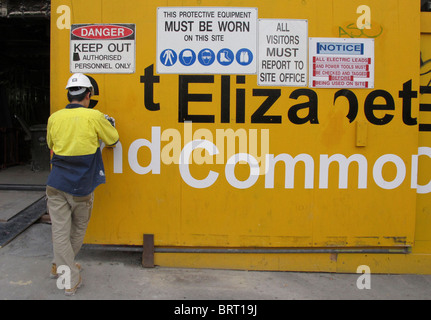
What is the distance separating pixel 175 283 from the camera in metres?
3.40

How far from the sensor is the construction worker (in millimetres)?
3023

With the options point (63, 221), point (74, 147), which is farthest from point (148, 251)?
point (74, 147)

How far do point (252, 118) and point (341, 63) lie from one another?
1109mm

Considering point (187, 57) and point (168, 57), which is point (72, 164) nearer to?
point (168, 57)

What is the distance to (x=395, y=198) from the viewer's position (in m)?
3.64

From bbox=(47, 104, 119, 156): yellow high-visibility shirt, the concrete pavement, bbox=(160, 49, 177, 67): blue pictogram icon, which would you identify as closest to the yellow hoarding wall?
bbox=(160, 49, 177, 67): blue pictogram icon

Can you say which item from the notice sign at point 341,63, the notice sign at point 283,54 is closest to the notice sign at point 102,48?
the notice sign at point 283,54

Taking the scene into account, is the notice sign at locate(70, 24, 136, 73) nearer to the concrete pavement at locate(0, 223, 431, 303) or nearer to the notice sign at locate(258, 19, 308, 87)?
the notice sign at locate(258, 19, 308, 87)

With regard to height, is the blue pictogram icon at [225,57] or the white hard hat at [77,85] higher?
the blue pictogram icon at [225,57]

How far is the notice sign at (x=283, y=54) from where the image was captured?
11.7 ft

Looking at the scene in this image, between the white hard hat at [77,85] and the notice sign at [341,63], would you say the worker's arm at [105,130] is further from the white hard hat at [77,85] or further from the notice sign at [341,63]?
the notice sign at [341,63]

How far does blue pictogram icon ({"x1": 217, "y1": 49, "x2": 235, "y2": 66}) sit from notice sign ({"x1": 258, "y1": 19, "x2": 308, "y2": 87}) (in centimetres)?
31

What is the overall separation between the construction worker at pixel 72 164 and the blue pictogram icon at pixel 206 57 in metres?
1.18

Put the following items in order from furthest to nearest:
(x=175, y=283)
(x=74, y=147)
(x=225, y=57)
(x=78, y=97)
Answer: (x=225, y=57) < (x=175, y=283) < (x=78, y=97) < (x=74, y=147)
